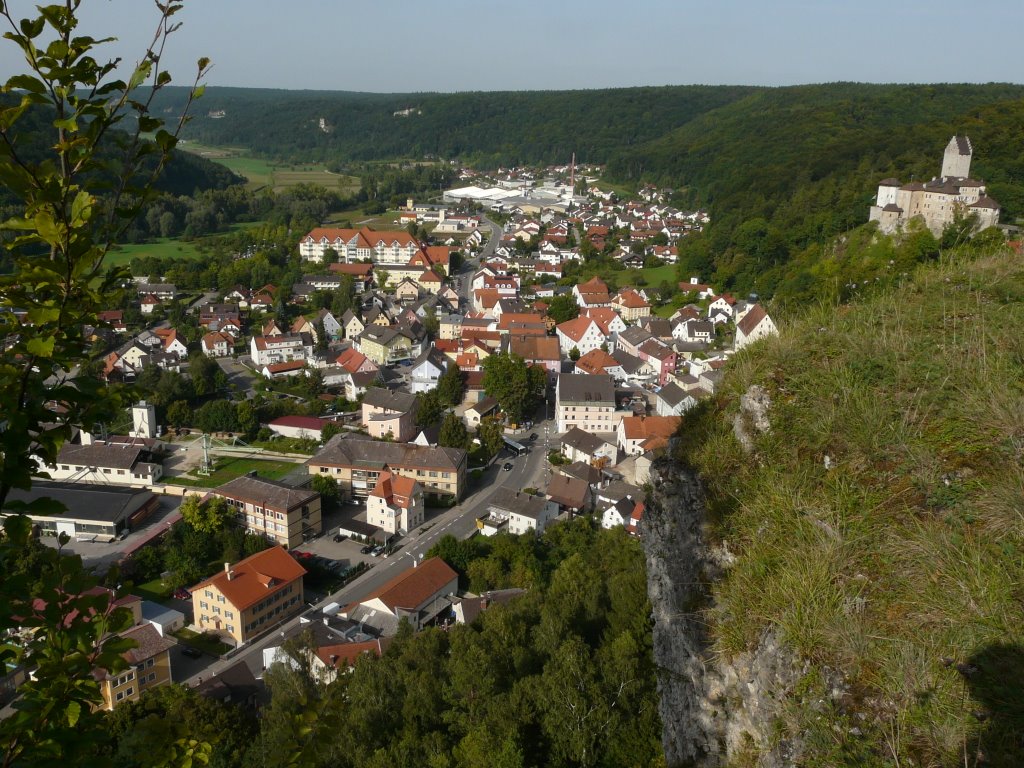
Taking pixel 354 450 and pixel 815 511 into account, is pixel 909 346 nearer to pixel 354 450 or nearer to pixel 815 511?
pixel 815 511

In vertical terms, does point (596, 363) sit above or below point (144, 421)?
above

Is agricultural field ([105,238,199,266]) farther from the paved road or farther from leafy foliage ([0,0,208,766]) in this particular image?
leafy foliage ([0,0,208,766])

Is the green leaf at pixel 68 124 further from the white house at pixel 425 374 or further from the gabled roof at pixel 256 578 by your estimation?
the white house at pixel 425 374

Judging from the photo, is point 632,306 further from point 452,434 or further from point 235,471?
point 235,471

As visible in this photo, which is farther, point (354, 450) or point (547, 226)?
point (547, 226)

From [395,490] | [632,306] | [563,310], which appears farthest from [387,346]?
[395,490]

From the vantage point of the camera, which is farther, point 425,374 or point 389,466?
point 425,374

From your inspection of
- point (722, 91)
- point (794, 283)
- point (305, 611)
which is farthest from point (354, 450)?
point (722, 91)
